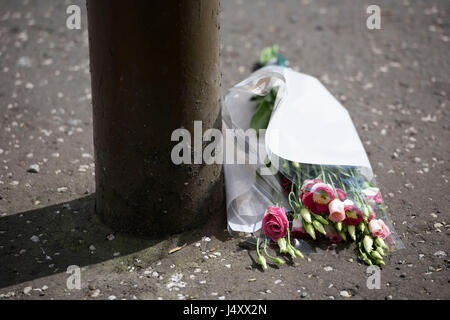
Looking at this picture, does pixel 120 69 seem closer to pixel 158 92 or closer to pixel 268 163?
pixel 158 92

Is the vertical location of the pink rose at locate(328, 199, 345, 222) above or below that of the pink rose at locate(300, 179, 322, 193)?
below

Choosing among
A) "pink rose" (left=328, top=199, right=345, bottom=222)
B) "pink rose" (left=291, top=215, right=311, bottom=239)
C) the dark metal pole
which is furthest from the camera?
"pink rose" (left=291, top=215, right=311, bottom=239)

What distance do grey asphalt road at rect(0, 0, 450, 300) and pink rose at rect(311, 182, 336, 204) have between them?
0.30 m

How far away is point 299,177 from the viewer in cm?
340

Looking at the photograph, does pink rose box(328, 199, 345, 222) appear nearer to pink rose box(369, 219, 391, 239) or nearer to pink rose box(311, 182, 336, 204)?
pink rose box(311, 182, 336, 204)

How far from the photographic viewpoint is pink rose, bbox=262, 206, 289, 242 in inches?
124

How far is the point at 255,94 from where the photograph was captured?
12.8 feet

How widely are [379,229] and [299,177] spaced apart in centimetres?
58

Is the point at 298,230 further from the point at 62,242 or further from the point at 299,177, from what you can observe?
the point at 62,242

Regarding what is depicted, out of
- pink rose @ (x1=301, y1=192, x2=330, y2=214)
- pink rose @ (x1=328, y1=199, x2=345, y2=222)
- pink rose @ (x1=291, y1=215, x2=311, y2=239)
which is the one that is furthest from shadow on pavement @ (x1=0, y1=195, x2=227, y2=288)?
pink rose @ (x1=328, y1=199, x2=345, y2=222)

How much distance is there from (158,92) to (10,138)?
2.01 m

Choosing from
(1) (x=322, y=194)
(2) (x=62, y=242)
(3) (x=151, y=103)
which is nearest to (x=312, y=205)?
(1) (x=322, y=194)
